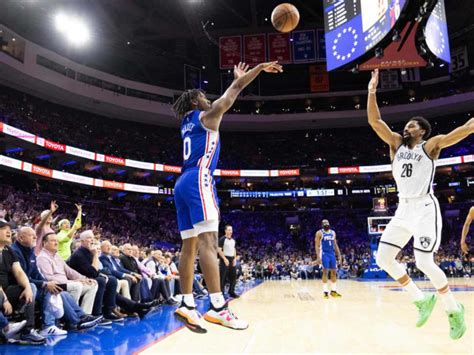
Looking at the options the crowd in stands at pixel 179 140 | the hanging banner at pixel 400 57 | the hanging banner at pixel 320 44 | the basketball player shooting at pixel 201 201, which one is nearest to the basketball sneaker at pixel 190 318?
the basketball player shooting at pixel 201 201

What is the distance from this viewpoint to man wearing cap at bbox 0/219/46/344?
176 inches

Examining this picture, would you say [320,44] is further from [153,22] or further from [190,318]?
[190,318]

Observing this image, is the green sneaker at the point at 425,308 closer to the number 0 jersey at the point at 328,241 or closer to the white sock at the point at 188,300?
the white sock at the point at 188,300

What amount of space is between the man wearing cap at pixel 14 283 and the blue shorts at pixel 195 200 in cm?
216

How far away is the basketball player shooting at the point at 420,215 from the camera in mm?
4184

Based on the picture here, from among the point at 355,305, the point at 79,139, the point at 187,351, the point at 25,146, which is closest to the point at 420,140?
the point at 187,351

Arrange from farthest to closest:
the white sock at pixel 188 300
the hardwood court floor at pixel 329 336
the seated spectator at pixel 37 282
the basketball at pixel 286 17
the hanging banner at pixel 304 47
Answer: the hanging banner at pixel 304 47 < the basketball at pixel 286 17 < the seated spectator at pixel 37 282 < the hardwood court floor at pixel 329 336 < the white sock at pixel 188 300

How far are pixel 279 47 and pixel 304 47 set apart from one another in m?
1.14

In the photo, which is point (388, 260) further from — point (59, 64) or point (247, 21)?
point (59, 64)

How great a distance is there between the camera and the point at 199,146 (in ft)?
11.7

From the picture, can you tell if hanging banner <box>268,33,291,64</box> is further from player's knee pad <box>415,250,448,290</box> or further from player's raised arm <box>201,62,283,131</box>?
player's raised arm <box>201,62,283,131</box>

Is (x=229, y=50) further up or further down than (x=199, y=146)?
further up

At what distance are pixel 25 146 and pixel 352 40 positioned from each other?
68.2ft

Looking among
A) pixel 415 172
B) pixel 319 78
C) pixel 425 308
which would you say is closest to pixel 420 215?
pixel 415 172
